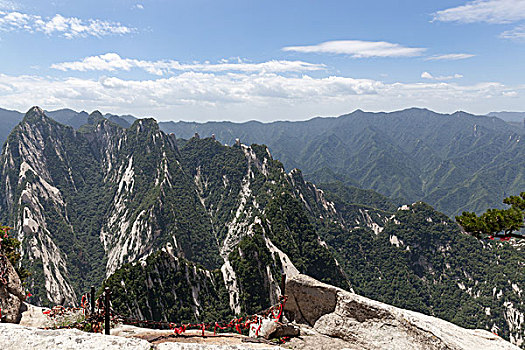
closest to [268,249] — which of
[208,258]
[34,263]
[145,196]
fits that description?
[208,258]

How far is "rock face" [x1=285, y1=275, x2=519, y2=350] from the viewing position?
18.6m

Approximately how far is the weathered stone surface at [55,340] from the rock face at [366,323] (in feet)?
42.7

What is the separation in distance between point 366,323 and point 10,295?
33.4 m

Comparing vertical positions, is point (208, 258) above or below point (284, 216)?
below

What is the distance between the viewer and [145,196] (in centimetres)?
19438

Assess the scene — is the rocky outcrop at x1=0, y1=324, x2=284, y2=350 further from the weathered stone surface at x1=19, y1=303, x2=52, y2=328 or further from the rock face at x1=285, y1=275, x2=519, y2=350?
the weathered stone surface at x1=19, y1=303, x2=52, y2=328

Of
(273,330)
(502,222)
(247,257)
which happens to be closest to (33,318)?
(273,330)

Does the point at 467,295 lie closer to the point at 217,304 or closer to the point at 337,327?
the point at 217,304

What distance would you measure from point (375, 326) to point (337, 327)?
2.77m

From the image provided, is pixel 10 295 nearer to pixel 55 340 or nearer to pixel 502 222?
pixel 55 340

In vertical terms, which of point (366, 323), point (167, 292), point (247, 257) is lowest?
point (167, 292)

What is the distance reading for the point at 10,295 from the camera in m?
30.7

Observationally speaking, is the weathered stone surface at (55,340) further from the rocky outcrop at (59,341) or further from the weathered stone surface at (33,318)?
the weathered stone surface at (33,318)

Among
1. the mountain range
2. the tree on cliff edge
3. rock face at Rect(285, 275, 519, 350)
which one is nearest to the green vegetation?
the mountain range
